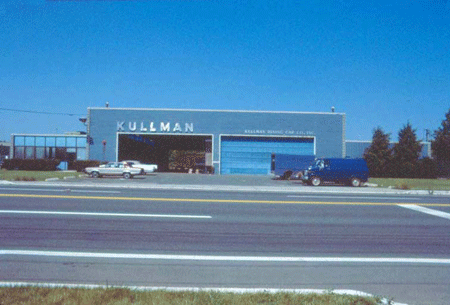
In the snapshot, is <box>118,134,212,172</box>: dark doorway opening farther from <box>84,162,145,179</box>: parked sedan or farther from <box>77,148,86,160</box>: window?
<box>84,162,145,179</box>: parked sedan

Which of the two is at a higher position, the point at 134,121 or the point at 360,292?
the point at 134,121

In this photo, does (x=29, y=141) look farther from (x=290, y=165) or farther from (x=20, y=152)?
(x=290, y=165)

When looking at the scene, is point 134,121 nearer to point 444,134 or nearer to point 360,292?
point 444,134

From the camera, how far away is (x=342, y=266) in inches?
238

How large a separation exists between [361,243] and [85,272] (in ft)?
16.9

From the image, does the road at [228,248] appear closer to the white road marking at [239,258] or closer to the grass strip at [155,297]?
the white road marking at [239,258]

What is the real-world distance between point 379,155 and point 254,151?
15.0 meters

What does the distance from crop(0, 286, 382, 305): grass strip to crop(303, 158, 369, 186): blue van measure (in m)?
22.5

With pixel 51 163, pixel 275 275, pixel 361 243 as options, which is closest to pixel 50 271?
pixel 275 275

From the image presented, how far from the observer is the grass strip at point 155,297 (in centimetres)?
414

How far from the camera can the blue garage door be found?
44.2 meters

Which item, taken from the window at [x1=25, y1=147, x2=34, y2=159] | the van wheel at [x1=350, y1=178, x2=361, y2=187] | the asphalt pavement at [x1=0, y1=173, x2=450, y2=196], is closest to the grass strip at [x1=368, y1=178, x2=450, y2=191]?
the asphalt pavement at [x1=0, y1=173, x2=450, y2=196]

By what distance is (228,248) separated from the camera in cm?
704

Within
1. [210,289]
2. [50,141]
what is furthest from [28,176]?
[210,289]
